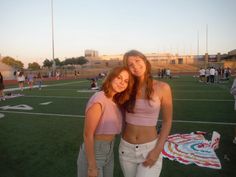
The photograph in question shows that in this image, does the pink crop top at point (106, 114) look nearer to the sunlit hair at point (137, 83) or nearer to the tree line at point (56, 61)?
the sunlit hair at point (137, 83)

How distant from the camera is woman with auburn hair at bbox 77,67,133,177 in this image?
239cm

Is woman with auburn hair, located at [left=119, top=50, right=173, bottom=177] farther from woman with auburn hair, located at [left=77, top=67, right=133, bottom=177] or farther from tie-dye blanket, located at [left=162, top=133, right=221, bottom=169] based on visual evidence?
tie-dye blanket, located at [left=162, top=133, right=221, bottom=169]

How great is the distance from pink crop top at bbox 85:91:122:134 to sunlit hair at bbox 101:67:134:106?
0.18 feet

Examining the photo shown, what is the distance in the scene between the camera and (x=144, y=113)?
2568mm

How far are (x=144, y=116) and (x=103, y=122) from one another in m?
0.41

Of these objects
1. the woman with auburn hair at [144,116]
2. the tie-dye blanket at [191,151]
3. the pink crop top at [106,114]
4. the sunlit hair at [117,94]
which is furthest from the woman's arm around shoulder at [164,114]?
the tie-dye blanket at [191,151]

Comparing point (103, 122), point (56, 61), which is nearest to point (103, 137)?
point (103, 122)

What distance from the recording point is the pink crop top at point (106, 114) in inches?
95.2

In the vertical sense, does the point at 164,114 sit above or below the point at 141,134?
above

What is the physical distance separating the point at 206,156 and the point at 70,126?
4.42 metres

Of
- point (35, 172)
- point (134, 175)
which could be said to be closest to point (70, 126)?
point (35, 172)

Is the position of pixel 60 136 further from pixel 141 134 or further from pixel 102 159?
pixel 141 134

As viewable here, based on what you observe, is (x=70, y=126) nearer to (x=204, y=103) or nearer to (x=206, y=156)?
(x=206, y=156)

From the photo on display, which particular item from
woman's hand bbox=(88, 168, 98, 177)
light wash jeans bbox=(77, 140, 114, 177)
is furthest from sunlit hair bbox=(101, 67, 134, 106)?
woman's hand bbox=(88, 168, 98, 177)
